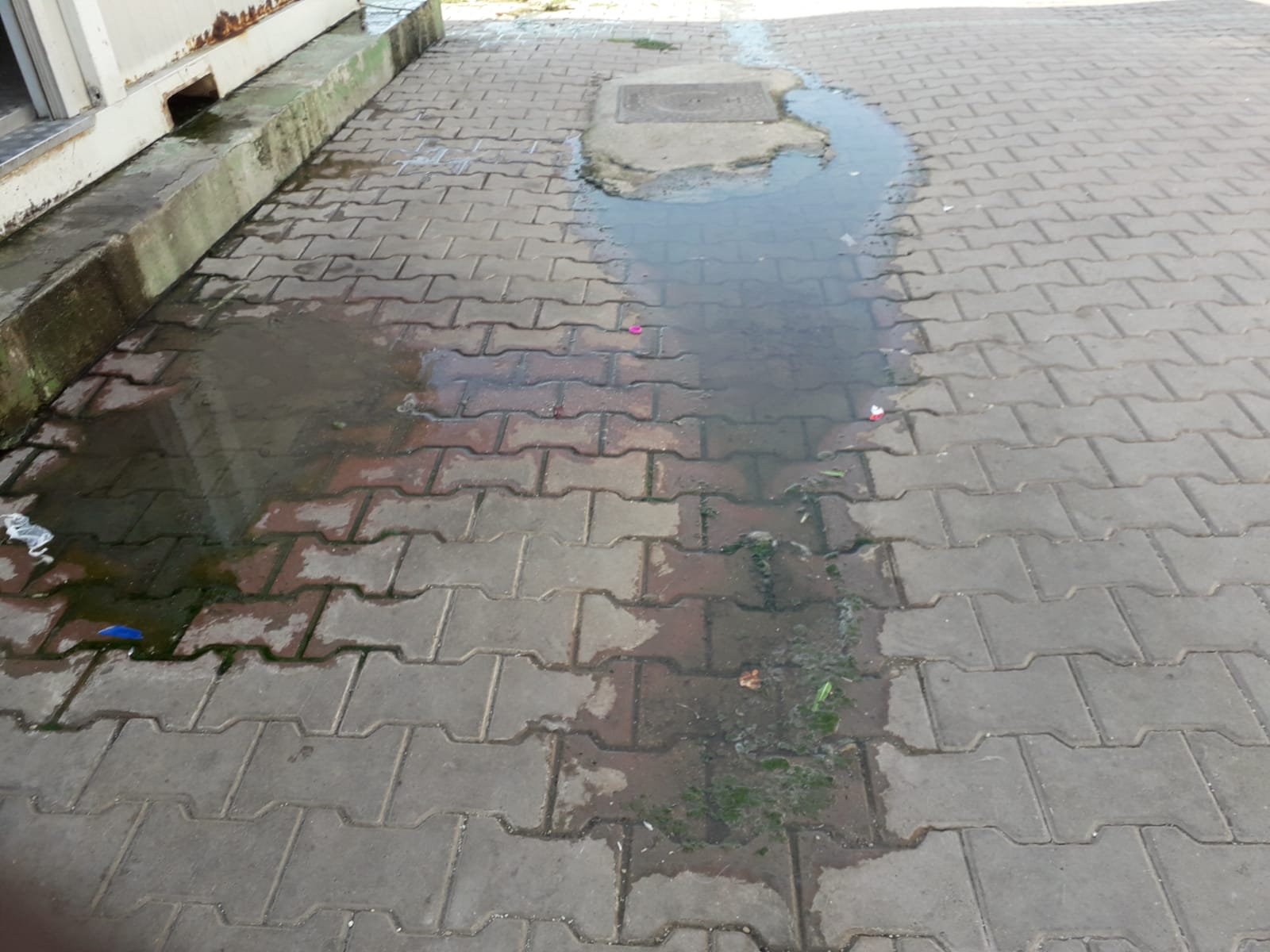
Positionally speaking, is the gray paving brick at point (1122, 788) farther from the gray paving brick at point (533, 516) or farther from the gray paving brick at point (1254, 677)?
the gray paving brick at point (533, 516)

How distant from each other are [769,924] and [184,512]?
241 cm

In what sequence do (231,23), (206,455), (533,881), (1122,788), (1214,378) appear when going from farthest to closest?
(231,23) → (1214,378) → (206,455) → (1122,788) → (533,881)

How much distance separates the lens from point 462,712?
2486 millimetres

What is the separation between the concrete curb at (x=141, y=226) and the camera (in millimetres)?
3676

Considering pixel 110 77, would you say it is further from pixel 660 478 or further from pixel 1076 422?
pixel 1076 422

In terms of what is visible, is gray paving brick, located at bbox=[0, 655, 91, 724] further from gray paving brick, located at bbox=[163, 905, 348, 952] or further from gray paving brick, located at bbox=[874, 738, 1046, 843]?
gray paving brick, located at bbox=[874, 738, 1046, 843]

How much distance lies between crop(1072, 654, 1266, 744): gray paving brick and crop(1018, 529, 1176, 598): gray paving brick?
29 centimetres

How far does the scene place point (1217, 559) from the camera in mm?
2883

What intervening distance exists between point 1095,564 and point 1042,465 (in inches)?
20.9

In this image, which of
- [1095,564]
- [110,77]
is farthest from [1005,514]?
[110,77]

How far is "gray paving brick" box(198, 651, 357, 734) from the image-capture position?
8.15ft

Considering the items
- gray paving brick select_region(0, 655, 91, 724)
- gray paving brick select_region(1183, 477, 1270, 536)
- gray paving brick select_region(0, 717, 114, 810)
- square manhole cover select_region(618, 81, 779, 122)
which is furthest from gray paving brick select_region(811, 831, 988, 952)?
square manhole cover select_region(618, 81, 779, 122)

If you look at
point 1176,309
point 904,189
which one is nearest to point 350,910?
point 1176,309

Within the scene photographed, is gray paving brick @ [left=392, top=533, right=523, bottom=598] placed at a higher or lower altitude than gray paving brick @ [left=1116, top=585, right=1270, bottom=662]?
lower
